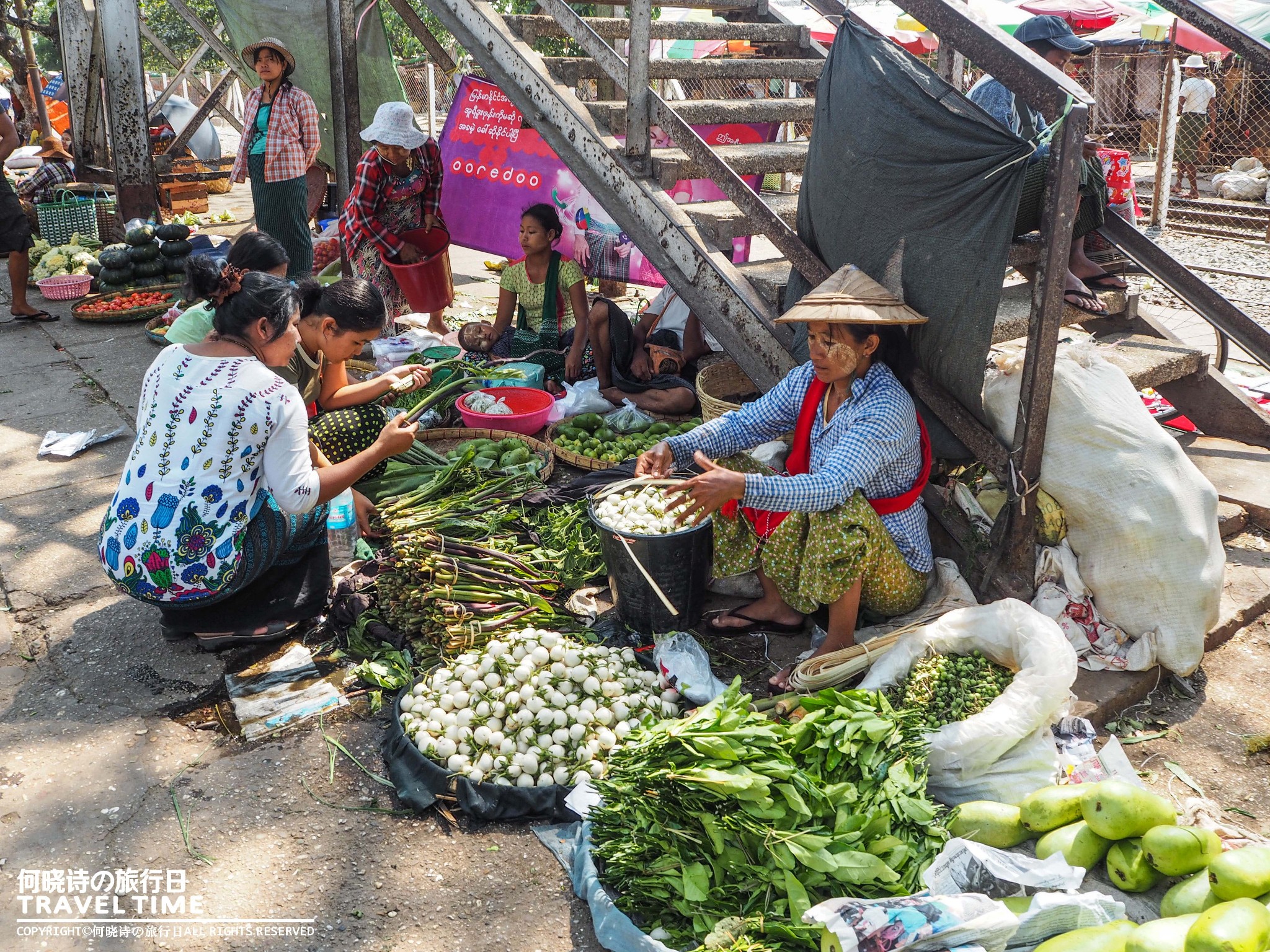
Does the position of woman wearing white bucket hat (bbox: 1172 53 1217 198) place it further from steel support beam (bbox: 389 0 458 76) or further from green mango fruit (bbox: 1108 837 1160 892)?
green mango fruit (bbox: 1108 837 1160 892)

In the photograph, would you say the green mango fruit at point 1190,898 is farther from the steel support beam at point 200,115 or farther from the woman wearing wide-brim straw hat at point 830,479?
the steel support beam at point 200,115

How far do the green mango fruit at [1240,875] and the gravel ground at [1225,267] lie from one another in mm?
5664

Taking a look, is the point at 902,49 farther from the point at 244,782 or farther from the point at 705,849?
the point at 244,782

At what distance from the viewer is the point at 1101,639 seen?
345 centimetres

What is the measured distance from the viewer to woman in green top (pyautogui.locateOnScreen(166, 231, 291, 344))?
4.08 m

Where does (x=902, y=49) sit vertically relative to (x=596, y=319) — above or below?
above

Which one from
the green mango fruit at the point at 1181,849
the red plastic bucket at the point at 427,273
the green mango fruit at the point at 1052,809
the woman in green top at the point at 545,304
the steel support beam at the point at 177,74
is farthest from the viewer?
the steel support beam at the point at 177,74

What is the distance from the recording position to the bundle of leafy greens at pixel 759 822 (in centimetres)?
230

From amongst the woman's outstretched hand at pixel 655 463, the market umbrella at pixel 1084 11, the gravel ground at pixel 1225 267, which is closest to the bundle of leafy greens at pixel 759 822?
the woman's outstretched hand at pixel 655 463

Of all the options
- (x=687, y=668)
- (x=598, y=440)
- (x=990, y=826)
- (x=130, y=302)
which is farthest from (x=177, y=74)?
(x=990, y=826)

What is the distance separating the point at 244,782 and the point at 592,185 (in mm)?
3318

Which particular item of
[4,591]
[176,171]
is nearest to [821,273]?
[4,591]

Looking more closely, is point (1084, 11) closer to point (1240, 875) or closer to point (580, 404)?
point (580, 404)

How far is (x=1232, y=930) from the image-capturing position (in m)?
1.95
